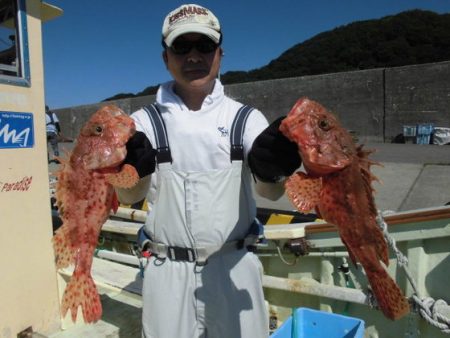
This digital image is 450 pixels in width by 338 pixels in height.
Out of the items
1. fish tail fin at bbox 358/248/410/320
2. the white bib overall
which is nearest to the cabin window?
the white bib overall

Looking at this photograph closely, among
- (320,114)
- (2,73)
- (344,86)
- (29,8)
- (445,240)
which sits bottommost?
(445,240)

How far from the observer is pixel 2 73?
304 cm

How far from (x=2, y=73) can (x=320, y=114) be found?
8.37 ft

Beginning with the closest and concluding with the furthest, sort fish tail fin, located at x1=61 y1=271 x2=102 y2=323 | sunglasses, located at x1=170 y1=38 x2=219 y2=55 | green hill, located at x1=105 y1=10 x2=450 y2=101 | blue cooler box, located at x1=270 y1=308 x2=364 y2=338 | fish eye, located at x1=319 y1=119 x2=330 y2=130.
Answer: fish eye, located at x1=319 y1=119 x2=330 y2=130 < fish tail fin, located at x1=61 y1=271 x2=102 y2=323 < sunglasses, located at x1=170 y1=38 x2=219 y2=55 < blue cooler box, located at x1=270 y1=308 x2=364 y2=338 < green hill, located at x1=105 y1=10 x2=450 y2=101

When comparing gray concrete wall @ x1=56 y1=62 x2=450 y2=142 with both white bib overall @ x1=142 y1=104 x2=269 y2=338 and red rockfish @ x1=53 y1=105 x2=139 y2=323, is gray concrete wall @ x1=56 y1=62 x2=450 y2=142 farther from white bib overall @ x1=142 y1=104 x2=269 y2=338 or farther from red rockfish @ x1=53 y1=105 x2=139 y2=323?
red rockfish @ x1=53 y1=105 x2=139 y2=323

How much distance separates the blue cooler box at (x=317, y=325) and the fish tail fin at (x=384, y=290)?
62.3 inches

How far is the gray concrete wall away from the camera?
13.2 meters

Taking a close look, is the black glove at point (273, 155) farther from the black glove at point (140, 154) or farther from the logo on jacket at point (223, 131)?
the black glove at point (140, 154)

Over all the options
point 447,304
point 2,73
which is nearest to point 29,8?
point 2,73

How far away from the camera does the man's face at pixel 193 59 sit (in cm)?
239

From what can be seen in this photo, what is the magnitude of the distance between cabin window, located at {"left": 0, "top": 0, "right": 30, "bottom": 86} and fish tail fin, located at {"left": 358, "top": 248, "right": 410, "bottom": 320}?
2.97 metres

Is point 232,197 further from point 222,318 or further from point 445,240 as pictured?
point 445,240

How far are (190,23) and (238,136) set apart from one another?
762mm

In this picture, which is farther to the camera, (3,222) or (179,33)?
(3,222)
